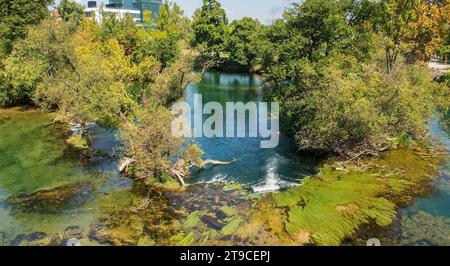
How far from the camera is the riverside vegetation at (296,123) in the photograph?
2028 cm

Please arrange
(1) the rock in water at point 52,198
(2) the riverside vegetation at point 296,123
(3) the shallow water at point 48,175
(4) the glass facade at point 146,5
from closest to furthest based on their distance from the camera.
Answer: (2) the riverside vegetation at point 296,123 → (3) the shallow water at point 48,175 → (1) the rock in water at point 52,198 → (4) the glass facade at point 146,5

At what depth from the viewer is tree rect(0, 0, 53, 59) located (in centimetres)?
4750

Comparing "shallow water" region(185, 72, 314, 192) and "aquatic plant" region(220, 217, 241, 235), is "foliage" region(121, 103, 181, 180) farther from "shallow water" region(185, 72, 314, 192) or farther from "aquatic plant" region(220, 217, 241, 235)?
"aquatic plant" region(220, 217, 241, 235)

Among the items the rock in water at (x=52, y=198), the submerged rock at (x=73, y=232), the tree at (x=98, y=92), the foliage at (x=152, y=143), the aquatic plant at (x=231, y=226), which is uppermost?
the tree at (x=98, y=92)

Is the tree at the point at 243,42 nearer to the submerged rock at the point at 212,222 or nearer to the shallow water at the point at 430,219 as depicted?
the shallow water at the point at 430,219

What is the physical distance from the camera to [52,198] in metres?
23.7

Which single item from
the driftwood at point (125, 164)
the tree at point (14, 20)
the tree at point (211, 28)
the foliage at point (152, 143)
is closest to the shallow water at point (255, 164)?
the foliage at point (152, 143)

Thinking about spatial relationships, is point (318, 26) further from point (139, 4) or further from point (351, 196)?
point (139, 4)

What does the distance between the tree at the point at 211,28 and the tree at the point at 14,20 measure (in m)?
37.0

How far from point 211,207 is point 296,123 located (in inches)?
539

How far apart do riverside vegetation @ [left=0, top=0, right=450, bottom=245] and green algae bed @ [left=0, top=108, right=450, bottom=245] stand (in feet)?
0.37

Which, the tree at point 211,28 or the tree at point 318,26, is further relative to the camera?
the tree at point 211,28
